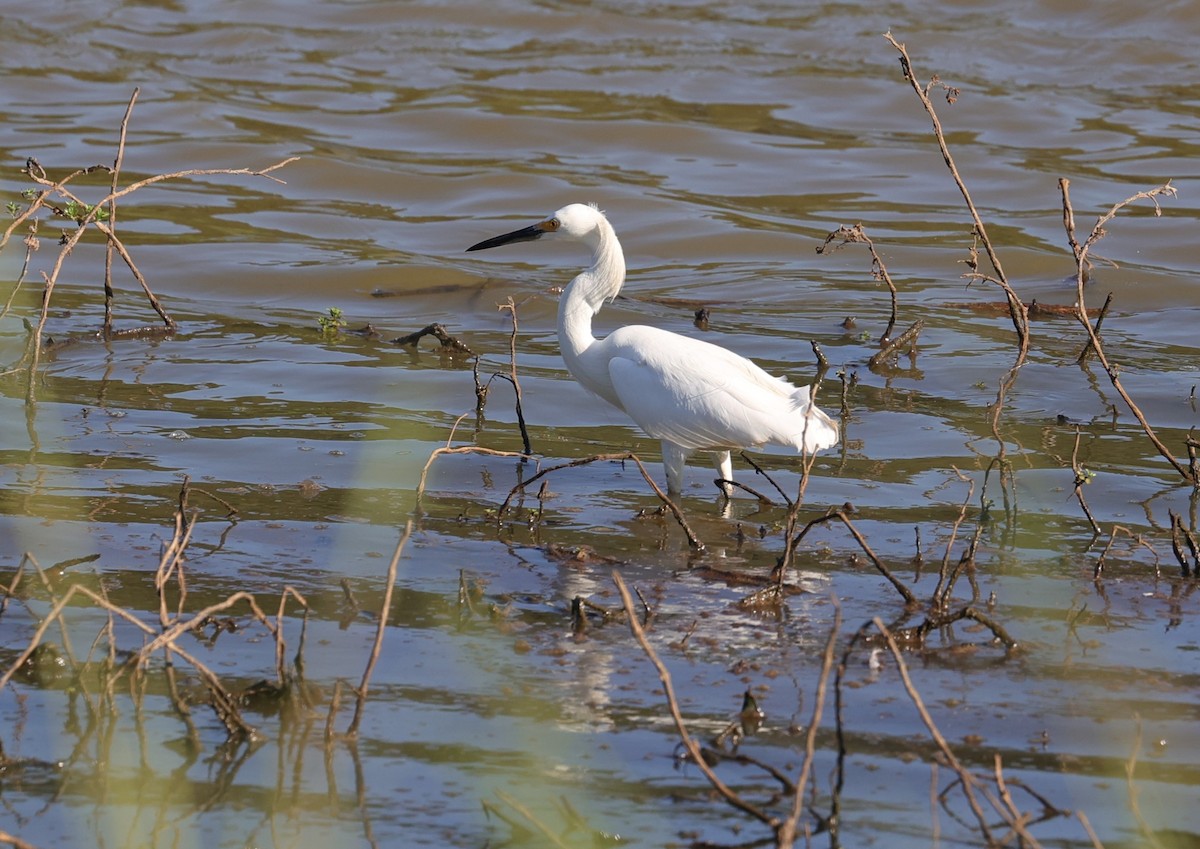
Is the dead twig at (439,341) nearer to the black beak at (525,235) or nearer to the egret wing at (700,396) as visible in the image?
the black beak at (525,235)

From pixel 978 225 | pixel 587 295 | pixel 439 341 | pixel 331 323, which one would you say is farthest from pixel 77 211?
pixel 978 225

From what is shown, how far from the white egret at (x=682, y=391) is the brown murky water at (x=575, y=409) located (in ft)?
→ 1.07

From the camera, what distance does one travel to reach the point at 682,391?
6.06 metres

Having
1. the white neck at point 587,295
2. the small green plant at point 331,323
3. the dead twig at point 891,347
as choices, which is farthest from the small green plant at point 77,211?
the dead twig at point 891,347

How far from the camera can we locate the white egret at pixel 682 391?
19.8 ft

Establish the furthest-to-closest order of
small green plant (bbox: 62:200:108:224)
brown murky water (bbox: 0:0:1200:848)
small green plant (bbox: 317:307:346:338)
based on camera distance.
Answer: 1. small green plant (bbox: 317:307:346:338)
2. small green plant (bbox: 62:200:108:224)
3. brown murky water (bbox: 0:0:1200:848)

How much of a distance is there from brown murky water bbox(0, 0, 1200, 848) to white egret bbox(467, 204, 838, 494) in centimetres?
33

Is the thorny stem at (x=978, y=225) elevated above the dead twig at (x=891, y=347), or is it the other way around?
the thorny stem at (x=978, y=225)

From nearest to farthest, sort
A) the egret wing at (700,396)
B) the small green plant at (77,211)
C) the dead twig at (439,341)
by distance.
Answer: the egret wing at (700,396) < the small green plant at (77,211) < the dead twig at (439,341)

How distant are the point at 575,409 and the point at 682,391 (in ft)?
5.50

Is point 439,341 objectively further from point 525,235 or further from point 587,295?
point 587,295

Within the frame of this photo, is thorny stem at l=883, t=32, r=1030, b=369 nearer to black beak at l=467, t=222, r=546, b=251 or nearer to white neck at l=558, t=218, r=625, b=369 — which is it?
white neck at l=558, t=218, r=625, b=369

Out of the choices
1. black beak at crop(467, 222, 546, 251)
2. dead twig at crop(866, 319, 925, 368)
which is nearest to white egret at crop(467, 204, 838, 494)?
black beak at crop(467, 222, 546, 251)

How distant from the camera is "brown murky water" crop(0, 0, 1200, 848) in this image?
3.83 m
